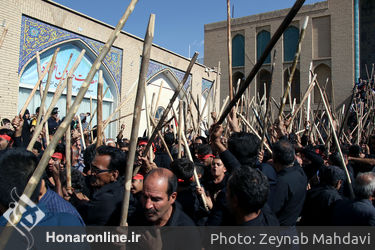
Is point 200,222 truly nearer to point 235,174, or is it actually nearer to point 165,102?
point 235,174

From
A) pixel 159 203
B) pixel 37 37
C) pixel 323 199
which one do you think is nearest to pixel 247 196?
pixel 159 203

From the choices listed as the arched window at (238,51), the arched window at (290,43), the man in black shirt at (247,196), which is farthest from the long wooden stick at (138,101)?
the arched window at (238,51)

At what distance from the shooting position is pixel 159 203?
1751 mm

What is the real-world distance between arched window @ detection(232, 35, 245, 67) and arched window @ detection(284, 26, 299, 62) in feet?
9.61

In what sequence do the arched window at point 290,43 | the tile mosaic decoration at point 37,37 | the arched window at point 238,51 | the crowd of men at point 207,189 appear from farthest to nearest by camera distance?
the arched window at point 238,51 < the arched window at point 290,43 < the tile mosaic decoration at point 37,37 < the crowd of men at point 207,189

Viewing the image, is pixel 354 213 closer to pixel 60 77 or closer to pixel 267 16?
pixel 60 77

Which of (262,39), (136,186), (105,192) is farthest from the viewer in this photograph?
(262,39)

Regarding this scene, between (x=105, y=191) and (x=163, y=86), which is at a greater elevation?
(x=163, y=86)

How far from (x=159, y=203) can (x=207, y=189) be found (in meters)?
→ 1.13

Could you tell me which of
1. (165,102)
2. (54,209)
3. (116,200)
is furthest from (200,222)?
(165,102)

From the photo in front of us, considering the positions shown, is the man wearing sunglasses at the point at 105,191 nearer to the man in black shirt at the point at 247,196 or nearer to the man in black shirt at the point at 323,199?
the man in black shirt at the point at 247,196

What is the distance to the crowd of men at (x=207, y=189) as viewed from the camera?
150cm

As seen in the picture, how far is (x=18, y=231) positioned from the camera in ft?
4.02

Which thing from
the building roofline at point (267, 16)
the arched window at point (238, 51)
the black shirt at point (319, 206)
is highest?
the building roofline at point (267, 16)
